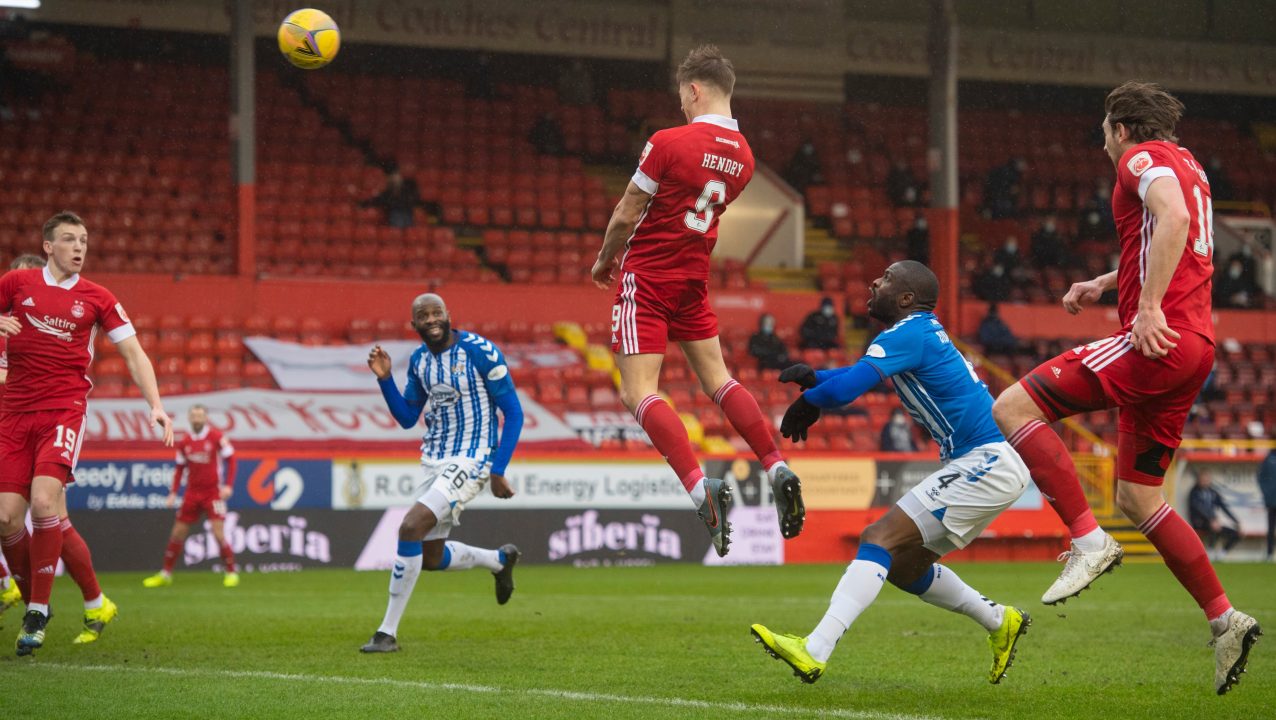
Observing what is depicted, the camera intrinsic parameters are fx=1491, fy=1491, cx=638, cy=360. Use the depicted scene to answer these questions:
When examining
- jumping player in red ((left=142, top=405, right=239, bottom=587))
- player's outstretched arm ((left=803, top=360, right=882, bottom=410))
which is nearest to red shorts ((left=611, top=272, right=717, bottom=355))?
player's outstretched arm ((left=803, top=360, right=882, bottom=410))

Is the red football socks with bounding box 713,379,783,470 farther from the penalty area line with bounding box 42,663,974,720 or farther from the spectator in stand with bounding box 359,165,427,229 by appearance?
the spectator in stand with bounding box 359,165,427,229

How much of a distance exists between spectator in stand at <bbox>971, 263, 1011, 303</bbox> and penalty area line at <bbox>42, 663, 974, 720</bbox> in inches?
845

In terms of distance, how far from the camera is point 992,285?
90.5 ft

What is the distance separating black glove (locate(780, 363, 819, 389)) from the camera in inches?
254

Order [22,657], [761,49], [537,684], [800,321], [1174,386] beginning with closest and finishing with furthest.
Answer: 1. [1174,386]
2. [537,684]
3. [22,657]
4. [800,321]
5. [761,49]

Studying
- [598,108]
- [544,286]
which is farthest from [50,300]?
[598,108]

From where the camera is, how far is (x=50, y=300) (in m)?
9.01

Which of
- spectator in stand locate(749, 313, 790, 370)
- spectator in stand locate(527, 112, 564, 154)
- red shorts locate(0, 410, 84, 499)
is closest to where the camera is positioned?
red shorts locate(0, 410, 84, 499)

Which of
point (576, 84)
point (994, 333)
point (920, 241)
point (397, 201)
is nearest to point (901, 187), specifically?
point (920, 241)

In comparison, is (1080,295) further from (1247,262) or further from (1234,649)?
(1247,262)

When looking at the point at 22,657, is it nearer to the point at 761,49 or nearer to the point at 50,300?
the point at 50,300

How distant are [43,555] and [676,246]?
4353mm

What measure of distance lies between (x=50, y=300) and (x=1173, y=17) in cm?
2851

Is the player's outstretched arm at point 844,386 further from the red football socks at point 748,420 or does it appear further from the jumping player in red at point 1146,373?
the red football socks at point 748,420
